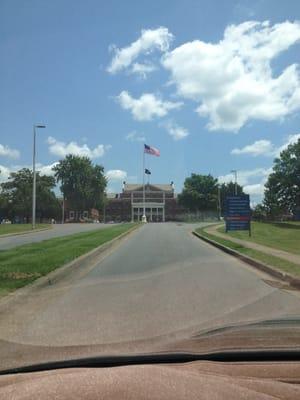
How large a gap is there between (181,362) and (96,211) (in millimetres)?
132764

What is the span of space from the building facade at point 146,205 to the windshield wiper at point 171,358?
14364 centimetres

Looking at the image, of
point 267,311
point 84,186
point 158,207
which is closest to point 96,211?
point 84,186

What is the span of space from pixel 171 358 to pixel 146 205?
145 m

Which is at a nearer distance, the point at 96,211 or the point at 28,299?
the point at 28,299

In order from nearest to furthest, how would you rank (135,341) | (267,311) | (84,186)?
(135,341) → (267,311) → (84,186)

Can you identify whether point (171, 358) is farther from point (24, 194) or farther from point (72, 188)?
point (72, 188)

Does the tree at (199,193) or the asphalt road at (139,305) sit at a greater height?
the tree at (199,193)

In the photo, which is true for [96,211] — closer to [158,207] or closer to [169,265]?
[158,207]

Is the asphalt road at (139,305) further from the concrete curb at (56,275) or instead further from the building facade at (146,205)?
the building facade at (146,205)

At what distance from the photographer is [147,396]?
9.91 ft

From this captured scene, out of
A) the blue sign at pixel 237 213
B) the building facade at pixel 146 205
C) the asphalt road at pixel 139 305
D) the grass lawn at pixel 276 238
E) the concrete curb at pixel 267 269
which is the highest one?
the building facade at pixel 146 205

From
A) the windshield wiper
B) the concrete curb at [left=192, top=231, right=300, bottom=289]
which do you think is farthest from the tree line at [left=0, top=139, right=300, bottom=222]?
the windshield wiper

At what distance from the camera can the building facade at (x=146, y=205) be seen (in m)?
150

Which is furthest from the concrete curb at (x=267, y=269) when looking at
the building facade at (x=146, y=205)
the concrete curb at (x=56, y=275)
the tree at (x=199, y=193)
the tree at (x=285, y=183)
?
the building facade at (x=146, y=205)
